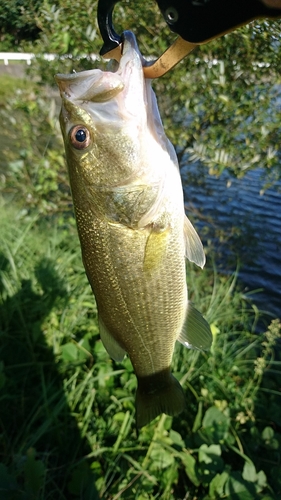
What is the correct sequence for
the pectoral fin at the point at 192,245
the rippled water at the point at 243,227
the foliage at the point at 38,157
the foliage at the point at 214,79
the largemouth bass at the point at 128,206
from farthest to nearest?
1. the rippled water at the point at 243,227
2. the foliage at the point at 38,157
3. the foliage at the point at 214,79
4. the pectoral fin at the point at 192,245
5. the largemouth bass at the point at 128,206

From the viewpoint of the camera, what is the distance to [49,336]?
118 inches

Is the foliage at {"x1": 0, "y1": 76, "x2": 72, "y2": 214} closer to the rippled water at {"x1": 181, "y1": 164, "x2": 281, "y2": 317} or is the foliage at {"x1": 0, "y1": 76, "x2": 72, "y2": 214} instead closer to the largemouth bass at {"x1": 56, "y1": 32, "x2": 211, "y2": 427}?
the rippled water at {"x1": 181, "y1": 164, "x2": 281, "y2": 317}

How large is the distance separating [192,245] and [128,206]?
31cm

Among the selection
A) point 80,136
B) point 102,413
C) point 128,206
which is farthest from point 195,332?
point 102,413

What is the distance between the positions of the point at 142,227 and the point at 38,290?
198 cm

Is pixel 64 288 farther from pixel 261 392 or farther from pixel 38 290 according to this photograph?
pixel 261 392

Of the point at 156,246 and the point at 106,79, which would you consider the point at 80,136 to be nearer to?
the point at 106,79

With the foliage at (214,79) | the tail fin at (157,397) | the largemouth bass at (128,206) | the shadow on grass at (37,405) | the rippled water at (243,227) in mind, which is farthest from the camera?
the rippled water at (243,227)

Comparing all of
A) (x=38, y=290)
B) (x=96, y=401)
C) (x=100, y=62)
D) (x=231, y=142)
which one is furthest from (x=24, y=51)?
(x=96, y=401)

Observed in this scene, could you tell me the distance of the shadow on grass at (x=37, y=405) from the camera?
7.40ft

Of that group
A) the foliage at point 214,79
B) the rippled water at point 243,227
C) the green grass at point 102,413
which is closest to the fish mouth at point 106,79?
the green grass at point 102,413

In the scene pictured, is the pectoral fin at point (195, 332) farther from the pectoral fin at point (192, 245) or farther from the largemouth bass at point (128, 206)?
the pectoral fin at point (192, 245)

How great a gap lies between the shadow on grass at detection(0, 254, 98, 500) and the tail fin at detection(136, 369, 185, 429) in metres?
0.54

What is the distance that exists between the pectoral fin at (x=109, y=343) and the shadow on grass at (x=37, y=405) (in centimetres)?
72
